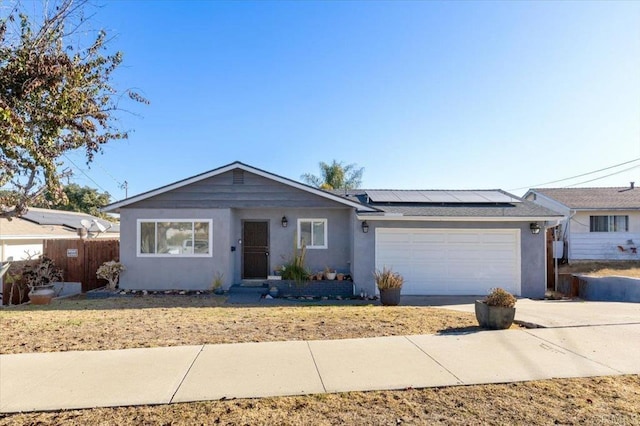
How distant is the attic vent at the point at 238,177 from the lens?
12.2m

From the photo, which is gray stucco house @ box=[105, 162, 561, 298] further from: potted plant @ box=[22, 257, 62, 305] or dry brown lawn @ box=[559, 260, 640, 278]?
dry brown lawn @ box=[559, 260, 640, 278]

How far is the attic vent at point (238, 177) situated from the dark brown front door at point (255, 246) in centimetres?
145

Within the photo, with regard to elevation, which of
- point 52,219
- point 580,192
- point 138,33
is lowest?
point 52,219

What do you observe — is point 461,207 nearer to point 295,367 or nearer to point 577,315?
point 577,315

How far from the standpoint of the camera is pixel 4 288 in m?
12.1

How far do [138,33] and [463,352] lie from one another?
8.87 meters

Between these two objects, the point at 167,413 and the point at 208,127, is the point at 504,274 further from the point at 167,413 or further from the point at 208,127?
the point at 208,127

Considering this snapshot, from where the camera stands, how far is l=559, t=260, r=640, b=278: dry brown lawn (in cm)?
1472

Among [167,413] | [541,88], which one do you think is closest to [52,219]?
[167,413]

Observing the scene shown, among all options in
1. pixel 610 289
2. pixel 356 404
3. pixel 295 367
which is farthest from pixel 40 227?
pixel 610 289

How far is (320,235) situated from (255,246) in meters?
2.25

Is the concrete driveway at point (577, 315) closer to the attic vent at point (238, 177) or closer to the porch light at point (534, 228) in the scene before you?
the porch light at point (534, 228)

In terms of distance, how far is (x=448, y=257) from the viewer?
1168 cm

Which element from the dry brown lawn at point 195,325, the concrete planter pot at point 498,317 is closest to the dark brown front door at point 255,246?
the dry brown lawn at point 195,325
